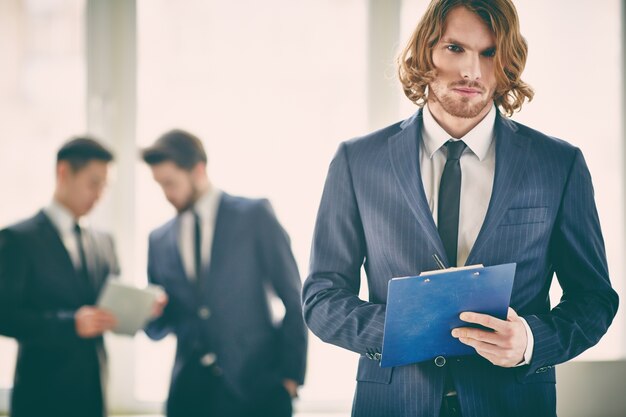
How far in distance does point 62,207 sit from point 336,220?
113cm

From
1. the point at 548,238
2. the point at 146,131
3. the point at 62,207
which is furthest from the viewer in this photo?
the point at 146,131

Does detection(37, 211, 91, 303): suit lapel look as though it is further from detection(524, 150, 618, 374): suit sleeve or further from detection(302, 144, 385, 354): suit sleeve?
detection(524, 150, 618, 374): suit sleeve

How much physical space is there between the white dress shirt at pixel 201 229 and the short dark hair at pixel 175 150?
15 centimetres

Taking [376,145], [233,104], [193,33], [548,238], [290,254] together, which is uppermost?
[193,33]

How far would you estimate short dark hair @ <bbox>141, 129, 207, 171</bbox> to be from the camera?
2.23 metres

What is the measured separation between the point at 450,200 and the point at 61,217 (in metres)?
1.37

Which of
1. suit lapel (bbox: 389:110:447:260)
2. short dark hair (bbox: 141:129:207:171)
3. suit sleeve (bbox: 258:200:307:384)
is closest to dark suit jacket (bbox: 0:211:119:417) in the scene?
short dark hair (bbox: 141:129:207:171)

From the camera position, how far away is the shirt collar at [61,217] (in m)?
2.07

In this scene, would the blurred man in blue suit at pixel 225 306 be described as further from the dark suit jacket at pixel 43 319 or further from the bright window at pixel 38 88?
the bright window at pixel 38 88

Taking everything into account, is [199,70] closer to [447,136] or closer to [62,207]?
[62,207]

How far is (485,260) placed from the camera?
1.35 metres

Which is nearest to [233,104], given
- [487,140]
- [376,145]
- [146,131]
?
[146,131]

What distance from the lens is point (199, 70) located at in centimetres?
235

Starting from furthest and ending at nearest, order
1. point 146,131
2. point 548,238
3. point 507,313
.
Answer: point 146,131 < point 548,238 < point 507,313
